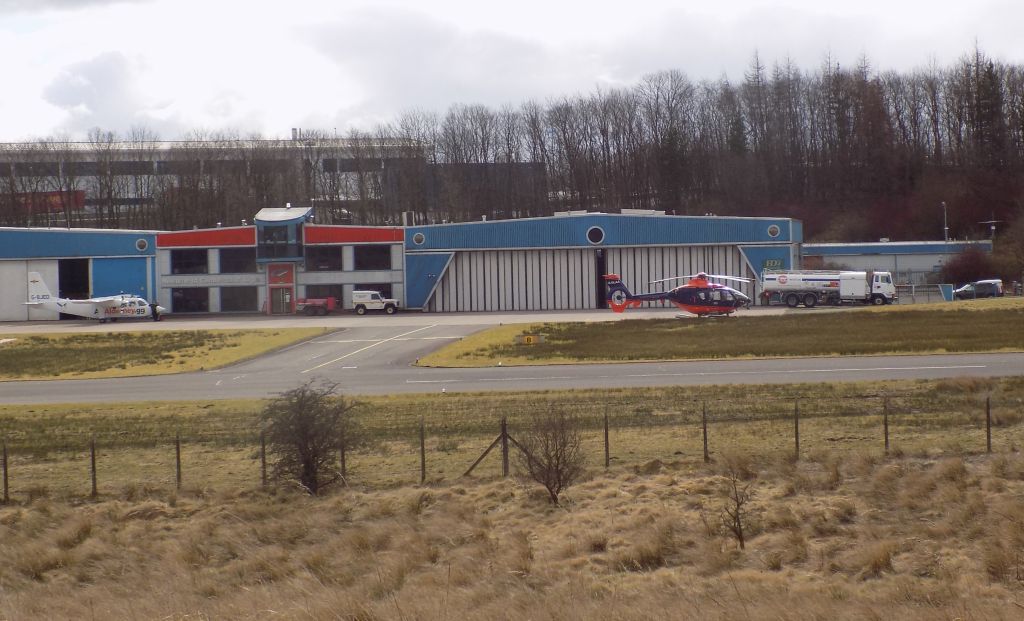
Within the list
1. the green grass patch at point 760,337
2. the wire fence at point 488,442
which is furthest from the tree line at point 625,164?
the wire fence at point 488,442

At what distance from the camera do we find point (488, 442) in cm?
2416

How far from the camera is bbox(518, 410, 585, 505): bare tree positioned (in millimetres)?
19125

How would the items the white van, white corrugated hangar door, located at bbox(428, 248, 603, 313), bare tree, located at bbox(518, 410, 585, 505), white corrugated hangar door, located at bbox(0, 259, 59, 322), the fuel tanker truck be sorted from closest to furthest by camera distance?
bare tree, located at bbox(518, 410, 585, 505) → the fuel tanker truck → the white van → white corrugated hangar door, located at bbox(428, 248, 603, 313) → white corrugated hangar door, located at bbox(0, 259, 59, 322)

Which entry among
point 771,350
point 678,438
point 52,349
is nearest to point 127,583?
point 678,438

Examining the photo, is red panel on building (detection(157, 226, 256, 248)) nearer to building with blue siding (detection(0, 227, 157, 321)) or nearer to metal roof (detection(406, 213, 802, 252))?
building with blue siding (detection(0, 227, 157, 321))

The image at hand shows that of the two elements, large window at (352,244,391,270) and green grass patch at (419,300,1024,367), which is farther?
large window at (352,244,391,270)

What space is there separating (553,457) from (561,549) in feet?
12.5

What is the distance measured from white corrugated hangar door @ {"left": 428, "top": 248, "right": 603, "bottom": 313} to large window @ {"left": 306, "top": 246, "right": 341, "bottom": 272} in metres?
8.83

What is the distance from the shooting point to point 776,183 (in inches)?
4771

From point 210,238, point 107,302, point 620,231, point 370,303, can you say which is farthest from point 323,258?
point 620,231

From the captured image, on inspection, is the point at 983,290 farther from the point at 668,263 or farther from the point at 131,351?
the point at 131,351

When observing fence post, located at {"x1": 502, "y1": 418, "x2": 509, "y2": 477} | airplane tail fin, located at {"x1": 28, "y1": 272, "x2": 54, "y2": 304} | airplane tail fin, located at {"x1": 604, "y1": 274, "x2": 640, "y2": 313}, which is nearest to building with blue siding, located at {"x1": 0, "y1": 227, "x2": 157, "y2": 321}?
airplane tail fin, located at {"x1": 28, "y1": 272, "x2": 54, "y2": 304}

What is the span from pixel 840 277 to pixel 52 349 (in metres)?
51.6

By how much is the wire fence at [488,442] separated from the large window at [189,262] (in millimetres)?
54448
